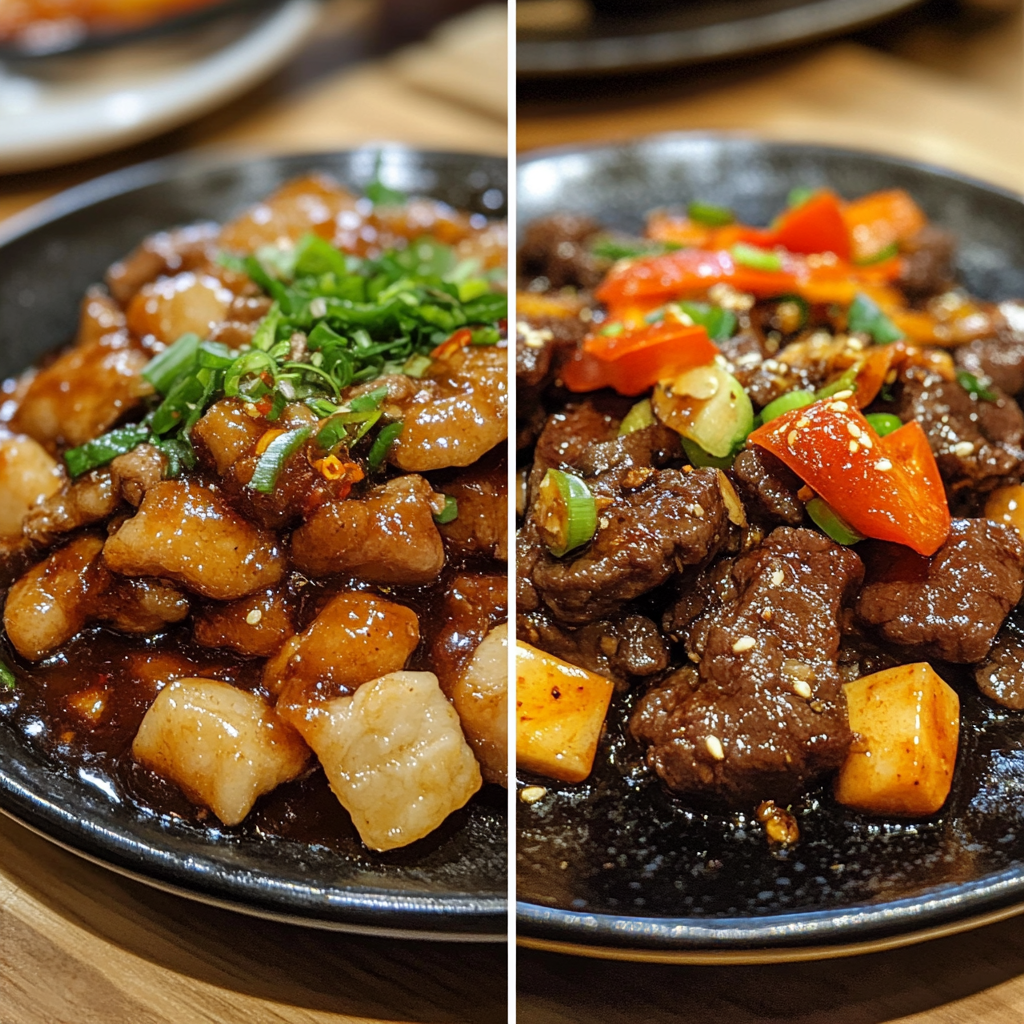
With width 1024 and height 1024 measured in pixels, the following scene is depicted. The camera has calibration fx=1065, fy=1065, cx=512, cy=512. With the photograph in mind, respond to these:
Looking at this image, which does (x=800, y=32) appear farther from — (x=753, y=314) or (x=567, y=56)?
(x=753, y=314)

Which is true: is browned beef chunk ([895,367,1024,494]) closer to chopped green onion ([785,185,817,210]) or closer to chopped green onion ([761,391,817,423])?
chopped green onion ([761,391,817,423])

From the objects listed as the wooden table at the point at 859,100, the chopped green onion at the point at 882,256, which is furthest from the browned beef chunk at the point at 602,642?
the wooden table at the point at 859,100

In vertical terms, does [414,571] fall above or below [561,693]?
above

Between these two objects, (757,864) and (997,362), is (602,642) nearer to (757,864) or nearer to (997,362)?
(757,864)

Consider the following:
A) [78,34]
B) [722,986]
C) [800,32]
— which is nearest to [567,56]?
[800,32]

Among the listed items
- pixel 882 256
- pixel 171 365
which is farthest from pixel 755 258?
pixel 171 365

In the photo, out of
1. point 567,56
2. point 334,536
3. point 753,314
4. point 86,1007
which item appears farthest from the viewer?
point 567,56

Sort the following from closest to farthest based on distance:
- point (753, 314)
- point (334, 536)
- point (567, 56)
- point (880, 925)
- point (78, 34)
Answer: point (880, 925), point (334, 536), point (753, 314), point (567, 56), point (78, 34)
